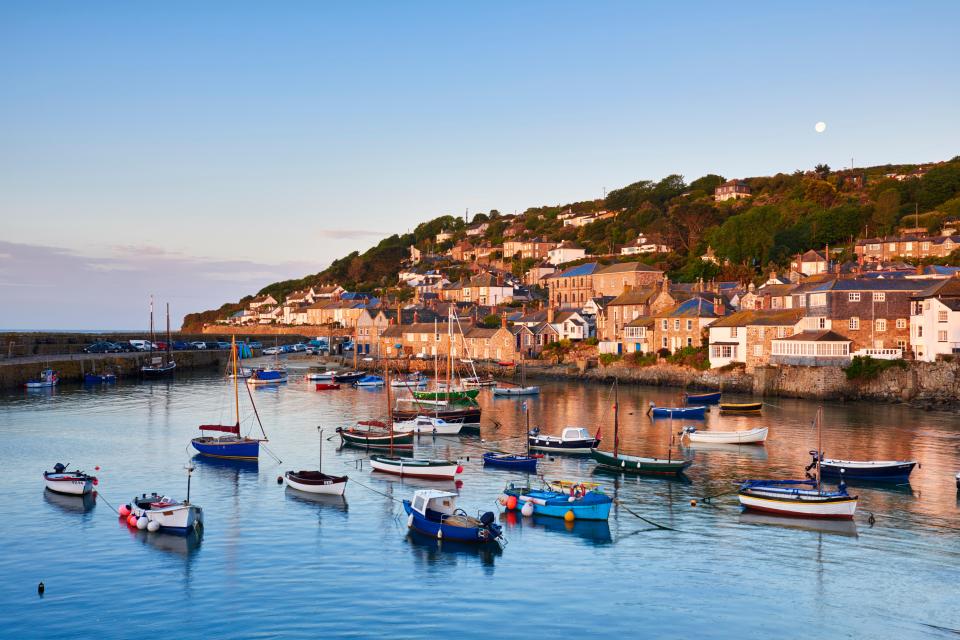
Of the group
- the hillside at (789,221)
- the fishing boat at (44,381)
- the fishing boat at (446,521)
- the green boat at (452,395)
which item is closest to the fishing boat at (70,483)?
the fishing boat at (446,521)

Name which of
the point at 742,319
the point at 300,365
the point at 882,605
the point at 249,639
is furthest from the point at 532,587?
the point at 300,365

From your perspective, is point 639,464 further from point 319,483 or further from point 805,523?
point 319,483

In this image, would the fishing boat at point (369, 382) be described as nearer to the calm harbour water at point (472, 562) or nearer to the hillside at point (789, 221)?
the calm harbour water at point (472, 562)

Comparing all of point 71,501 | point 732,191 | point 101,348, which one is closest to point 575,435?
point 71,501

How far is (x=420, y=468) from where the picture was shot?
43.3 meters

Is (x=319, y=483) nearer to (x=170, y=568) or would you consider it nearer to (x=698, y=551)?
(x=170, y=568)

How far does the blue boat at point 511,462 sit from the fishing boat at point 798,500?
12.1m

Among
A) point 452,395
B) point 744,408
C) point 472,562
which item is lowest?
point 472,562

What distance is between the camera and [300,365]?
12769 centimetres

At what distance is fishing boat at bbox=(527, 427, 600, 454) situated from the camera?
5106 centimetres

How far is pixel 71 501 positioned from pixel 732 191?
175903mm

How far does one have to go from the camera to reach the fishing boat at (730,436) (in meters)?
53.7

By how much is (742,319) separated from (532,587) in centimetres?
6400

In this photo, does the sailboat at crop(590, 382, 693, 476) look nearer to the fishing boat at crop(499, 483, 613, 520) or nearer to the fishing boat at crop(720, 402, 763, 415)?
the fishing boat at crop(499, 483, 613, 520)
